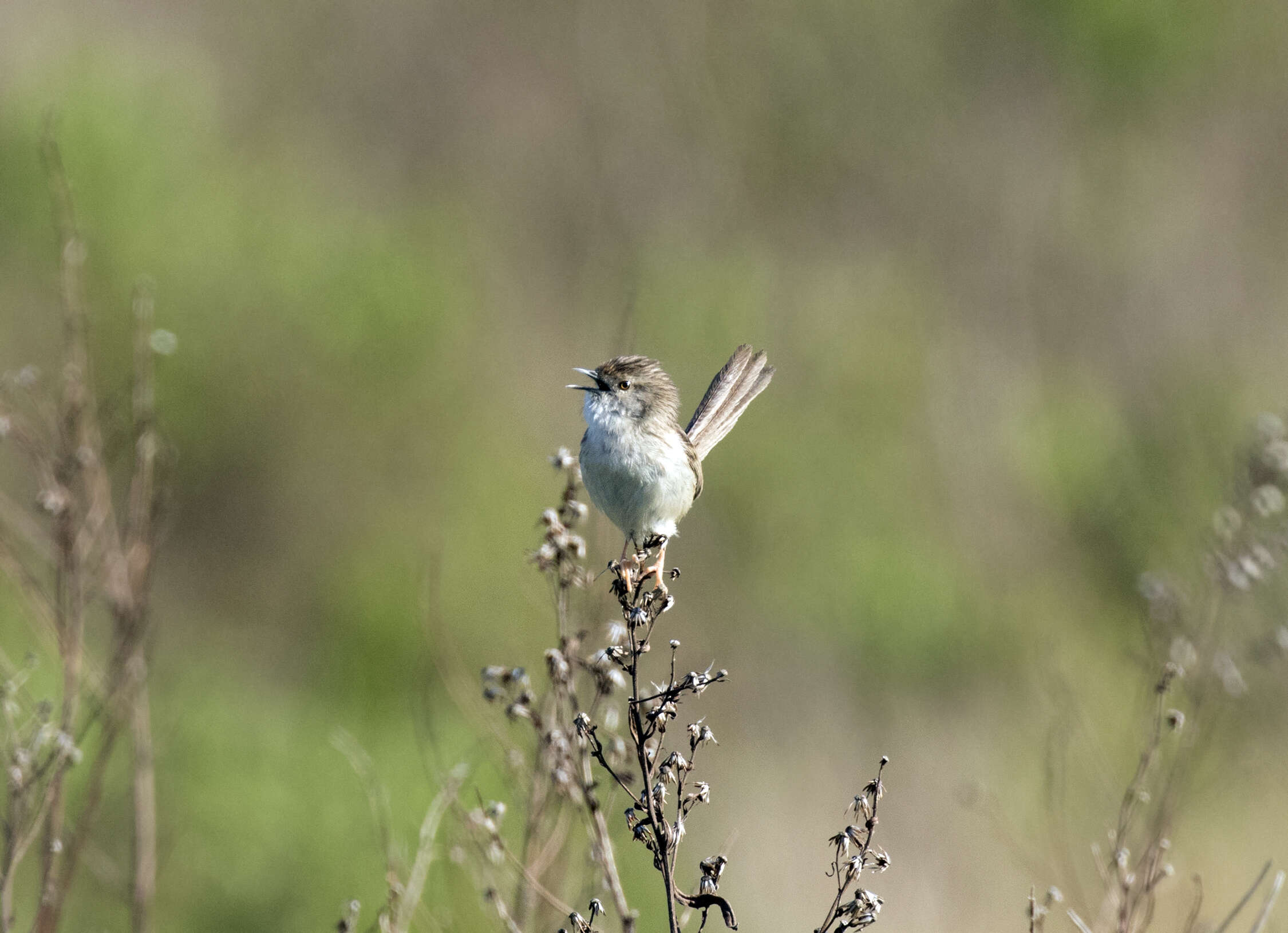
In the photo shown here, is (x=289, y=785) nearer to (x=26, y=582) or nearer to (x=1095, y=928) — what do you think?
(x=26, y=582)

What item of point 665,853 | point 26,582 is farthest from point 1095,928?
point 26,582

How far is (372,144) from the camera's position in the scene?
12.6 meters

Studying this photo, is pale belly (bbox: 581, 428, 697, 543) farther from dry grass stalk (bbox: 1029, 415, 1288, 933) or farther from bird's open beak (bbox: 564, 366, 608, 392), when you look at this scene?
dry grass stalk (bbox: 1029, 415, 1288, 933)

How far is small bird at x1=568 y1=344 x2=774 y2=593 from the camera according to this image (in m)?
3.46

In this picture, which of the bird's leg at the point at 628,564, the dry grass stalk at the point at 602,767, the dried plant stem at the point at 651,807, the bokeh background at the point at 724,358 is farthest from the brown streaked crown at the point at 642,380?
the bokeh background at the point at 724,358

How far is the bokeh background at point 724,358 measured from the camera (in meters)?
8.20

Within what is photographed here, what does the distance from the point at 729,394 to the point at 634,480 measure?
0.65m

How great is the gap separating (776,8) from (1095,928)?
1146 cm

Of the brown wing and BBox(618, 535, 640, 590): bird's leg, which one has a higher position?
the brown wing

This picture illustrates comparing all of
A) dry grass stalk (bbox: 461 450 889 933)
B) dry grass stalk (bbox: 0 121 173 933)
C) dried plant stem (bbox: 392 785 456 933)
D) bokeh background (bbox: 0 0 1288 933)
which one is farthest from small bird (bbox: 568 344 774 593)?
bokeh background (bbox: 0 0 1288 933)

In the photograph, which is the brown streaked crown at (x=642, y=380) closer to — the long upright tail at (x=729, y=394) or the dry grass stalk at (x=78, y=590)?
the long upright tail at (x=729, y=394)

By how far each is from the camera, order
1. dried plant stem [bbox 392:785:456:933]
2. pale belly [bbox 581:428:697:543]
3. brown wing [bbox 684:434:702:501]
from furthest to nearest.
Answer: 1. brown wing [bbox 684:434:702:501]
2. pale belly [bbox 581:428:697:543]
3. dried plant stem [bbox 392:785:456:933]

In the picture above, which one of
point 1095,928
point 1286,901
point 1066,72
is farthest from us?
point 1066,72

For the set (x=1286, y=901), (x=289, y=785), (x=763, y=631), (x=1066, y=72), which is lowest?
(x=1286, y=901)
